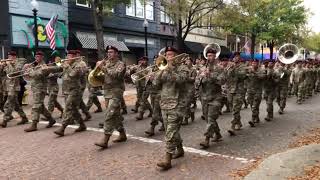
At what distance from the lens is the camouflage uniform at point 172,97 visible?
8695mm

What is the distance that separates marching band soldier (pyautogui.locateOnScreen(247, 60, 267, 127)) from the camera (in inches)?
524

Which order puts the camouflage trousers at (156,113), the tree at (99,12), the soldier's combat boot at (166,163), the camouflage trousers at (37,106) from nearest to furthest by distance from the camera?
1. the soldier's combat boot at (166,163)
2. the camouflage trousers at (156,113)
3. the camouflage trousers at (37,106)
4. the tree at (99,12)

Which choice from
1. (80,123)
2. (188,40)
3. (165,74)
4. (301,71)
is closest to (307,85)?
(301,71)

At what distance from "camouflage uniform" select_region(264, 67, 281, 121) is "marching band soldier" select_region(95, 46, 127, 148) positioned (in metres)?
5.49

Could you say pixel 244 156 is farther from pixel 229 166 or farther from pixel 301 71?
pixel 301 71

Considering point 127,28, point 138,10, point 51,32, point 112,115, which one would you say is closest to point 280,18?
point 138,10

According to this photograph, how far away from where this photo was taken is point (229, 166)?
870 cm

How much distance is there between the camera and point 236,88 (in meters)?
12.3

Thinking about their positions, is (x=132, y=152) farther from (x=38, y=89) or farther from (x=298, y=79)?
(x=298, y=79)

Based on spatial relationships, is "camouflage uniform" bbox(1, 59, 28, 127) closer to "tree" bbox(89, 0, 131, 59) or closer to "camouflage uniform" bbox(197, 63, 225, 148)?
"camouflage uniform" bbox(197, 63, 225, 148)

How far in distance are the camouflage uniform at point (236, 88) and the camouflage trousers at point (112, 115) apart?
3.23 m

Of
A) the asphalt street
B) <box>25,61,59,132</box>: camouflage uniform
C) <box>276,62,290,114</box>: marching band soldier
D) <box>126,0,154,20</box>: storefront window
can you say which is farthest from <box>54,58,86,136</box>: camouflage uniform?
<box>126,0,154,20</box>: storefront window

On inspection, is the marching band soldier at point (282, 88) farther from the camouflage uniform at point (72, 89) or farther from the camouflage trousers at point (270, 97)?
the camouflage uniform at point (72, 89)

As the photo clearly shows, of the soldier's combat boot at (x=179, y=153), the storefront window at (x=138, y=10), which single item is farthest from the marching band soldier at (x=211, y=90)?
the storefront window at (x=138, y=10)
